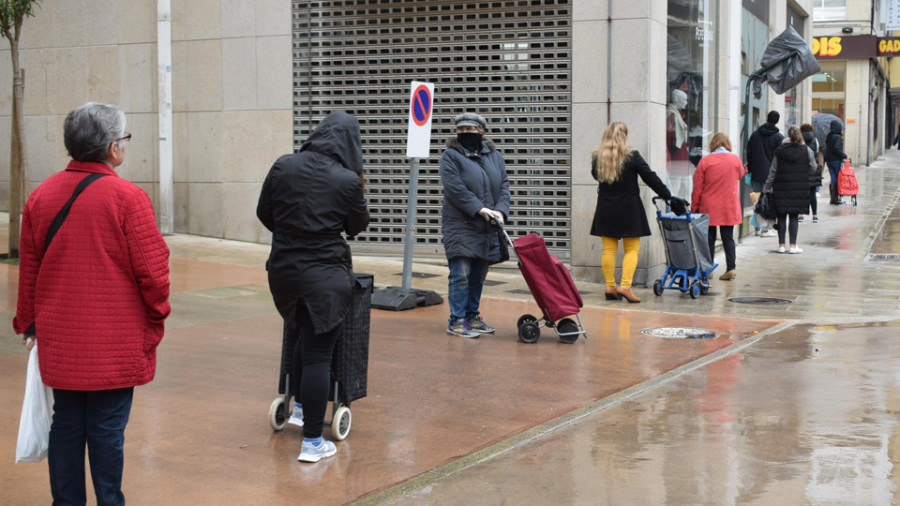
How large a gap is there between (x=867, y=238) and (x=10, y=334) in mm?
13895

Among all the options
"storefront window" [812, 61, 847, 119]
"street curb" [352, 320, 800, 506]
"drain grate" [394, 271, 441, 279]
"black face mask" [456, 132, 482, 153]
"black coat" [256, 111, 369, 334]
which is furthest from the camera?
"storefront window" [812, 61, 847, 119]

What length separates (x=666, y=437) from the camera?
5801 mm

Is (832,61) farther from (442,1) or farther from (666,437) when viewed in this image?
(666,437)

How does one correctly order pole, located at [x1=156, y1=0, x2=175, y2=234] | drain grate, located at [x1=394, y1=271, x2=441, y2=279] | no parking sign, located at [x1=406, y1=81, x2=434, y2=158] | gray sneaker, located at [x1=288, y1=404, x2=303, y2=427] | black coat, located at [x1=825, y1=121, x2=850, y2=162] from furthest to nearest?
black coat, located at [x1=825, y1=121, x2=850, y2=162] → pole, located at [x1=156, y1=0, x2=175, y2=234] → drain grate, located at [x1=394, y1=271, x2=441, y2=279] → no parking sign, located at [x1=406, y1=81, x2=434, y2=158] → gray sneaker, located at [x1=288, y1=404, x2=303, y2=427]

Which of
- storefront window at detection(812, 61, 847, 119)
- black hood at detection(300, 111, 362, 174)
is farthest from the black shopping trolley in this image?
storefront window at detection(812, 61, 847, 119)

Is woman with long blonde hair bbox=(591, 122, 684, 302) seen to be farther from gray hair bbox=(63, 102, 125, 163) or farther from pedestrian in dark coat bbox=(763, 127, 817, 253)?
gray hair bbox=(63, 102, 125, 163)

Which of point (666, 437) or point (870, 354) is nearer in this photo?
point (666, 437)

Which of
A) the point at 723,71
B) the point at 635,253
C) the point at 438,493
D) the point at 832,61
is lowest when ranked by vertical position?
the point at 438,493

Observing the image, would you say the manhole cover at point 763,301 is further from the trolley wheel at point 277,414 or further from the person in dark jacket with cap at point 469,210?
the trolley wheel at point 277,414

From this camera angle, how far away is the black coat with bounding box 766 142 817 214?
15.3 metres

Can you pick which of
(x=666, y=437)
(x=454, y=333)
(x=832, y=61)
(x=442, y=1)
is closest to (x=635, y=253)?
(x=454, y=333)

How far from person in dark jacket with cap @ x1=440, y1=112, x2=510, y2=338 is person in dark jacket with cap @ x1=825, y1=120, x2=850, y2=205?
55.6ft

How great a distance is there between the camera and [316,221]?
17.1 ft

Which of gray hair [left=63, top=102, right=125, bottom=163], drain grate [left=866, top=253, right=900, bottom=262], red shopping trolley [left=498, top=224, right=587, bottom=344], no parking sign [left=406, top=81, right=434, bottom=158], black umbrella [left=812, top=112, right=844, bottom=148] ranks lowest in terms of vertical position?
drain grate [left=866, top=253, right=900, bottom=262]
